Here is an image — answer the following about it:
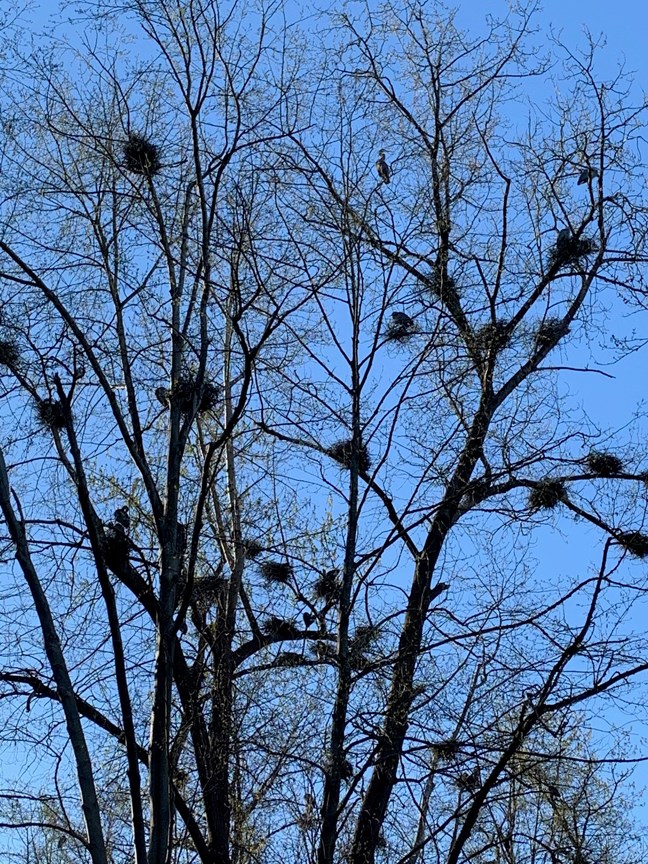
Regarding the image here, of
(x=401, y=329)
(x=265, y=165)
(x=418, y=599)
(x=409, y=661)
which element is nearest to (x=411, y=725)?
(x=409, y=661)

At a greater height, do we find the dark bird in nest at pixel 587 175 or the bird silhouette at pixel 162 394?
the dark bird in nest at pixel 587 175

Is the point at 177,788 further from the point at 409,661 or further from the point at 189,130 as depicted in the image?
the point at 189,130

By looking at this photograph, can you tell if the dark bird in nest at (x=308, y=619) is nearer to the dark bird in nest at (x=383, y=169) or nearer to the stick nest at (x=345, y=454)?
the stick nest at (x=345, y=454)

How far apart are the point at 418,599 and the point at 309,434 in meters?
1.06

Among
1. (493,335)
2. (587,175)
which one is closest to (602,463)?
(493,335)

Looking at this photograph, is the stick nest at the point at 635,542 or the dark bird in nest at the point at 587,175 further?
the dark bird in nest at the point at 587,175

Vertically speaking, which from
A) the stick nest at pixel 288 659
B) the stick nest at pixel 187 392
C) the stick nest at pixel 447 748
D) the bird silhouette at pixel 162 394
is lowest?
the stick nest at pixel 447 748

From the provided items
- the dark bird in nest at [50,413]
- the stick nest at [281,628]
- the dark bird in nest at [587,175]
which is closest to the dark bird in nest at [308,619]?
the stick nest at [281,628]

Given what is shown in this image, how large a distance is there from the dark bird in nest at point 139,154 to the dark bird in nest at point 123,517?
185cm

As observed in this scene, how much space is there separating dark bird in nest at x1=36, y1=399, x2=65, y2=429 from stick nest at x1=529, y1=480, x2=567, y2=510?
280 cm

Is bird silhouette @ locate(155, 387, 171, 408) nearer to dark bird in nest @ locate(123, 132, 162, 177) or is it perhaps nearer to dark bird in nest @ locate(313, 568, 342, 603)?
dark bird in nest @ locate(123, 132, 162, 177)

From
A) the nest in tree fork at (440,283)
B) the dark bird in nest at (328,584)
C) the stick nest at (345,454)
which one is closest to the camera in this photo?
the dark bird in nest at (328,584)

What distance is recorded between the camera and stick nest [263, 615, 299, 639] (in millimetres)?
7465

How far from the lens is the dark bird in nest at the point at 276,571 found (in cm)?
753
